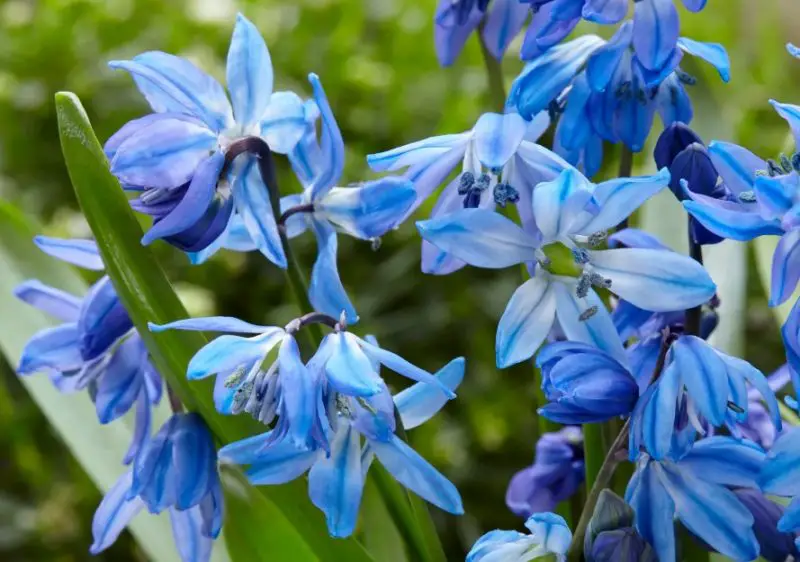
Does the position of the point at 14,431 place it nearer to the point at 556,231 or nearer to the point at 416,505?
the point at 416,505

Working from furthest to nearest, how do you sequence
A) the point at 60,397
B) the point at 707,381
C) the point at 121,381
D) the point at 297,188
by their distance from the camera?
the point at 297,188 → the point at 60,397 → the point at 121,381 → the point at 707,381

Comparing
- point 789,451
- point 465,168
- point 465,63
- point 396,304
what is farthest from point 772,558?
point 465,63

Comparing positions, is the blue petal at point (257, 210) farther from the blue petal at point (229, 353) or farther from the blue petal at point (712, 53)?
the blue petal at point (712, 53)

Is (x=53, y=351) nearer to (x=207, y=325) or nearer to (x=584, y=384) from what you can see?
(x=207, y=325)

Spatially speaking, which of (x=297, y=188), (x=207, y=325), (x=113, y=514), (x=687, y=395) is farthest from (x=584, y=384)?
(x=297, y=188)

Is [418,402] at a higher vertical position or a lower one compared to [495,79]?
lower

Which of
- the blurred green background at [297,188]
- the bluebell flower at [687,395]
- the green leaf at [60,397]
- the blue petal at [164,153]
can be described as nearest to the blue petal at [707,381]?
the bluebell flower at [687,395]

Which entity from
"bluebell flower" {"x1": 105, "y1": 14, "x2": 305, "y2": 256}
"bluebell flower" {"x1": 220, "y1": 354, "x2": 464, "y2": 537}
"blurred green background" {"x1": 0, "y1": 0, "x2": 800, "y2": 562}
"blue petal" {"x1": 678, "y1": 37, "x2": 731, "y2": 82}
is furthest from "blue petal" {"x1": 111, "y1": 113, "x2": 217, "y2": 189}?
A: "blurred green background" {"x1": 0, "y1": 0, "x2": 800, "y2": 562}
